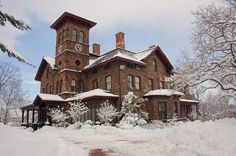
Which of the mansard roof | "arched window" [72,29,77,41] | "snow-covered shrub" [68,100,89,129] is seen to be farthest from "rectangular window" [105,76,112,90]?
"arched window" [72,29,77,41]

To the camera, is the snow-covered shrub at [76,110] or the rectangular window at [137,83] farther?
the rectangular window at [137,83]

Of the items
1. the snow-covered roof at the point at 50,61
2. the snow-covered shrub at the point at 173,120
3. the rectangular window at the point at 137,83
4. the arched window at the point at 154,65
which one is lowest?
the snow-covered shrub at the point at 173,120

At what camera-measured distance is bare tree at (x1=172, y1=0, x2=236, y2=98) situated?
38.7ft

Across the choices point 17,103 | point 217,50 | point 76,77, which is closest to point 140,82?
point 76,77

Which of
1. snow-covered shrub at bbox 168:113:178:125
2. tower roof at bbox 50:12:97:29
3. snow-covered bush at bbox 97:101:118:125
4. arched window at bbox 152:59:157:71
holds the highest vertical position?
tower roof at bbox 50:12:97:29

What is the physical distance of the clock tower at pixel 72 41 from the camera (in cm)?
3012

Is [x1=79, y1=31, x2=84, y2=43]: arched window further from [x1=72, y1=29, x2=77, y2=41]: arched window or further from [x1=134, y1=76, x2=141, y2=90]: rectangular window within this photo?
[x1=134, y1=76, x2=141, y2=90]: rectangular window

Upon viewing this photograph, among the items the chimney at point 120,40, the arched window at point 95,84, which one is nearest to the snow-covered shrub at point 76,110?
the arched window at point 95,84

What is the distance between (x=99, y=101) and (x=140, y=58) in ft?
27.3

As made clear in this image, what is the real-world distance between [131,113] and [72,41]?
45.2 feet

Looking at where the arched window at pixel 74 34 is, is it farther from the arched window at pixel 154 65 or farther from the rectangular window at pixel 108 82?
the arched window at pixel 154 65

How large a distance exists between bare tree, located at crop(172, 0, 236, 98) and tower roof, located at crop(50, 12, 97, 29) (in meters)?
21.0

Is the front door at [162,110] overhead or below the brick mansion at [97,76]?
below

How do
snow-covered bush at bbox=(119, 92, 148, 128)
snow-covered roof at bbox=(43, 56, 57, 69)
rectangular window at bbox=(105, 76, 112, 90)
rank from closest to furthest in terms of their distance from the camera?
→ snow-covered bush at bbox=(119, 92, 148, 128) < rectangular window at bbox=(105, 76, 112, 90) < snow-covered roof at bbox=(43, 56, 57, 69)
